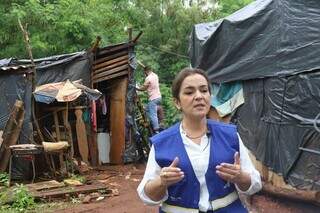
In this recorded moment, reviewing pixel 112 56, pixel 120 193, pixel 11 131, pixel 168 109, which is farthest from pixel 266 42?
pixel 168 109

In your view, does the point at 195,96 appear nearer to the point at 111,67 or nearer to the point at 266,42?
the point at 266,42

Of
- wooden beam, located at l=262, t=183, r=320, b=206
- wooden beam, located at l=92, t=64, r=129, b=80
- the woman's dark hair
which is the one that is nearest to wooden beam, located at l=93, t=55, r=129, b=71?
wooden beam, located at l=92, t=64, r=129, b=80

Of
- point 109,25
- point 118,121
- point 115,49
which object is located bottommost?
point 118,121

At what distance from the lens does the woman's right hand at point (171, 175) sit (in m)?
2.19

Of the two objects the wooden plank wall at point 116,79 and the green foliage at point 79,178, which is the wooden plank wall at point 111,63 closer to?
the wooden plank wall at point 116,79

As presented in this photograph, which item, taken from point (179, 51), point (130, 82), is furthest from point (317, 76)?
point (179, 51)

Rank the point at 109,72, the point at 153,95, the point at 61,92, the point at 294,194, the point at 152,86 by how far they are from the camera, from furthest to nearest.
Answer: the point at 153,95, the point at 152,86, the point at 109,72, the point at 61,92, the point at 294,194

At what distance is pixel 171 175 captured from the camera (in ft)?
7.16

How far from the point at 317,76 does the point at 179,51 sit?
1216cm

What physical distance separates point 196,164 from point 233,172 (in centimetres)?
19

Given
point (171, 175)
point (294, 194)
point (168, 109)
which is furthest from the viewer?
point (168, 109)

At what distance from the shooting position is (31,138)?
10266 millimetres

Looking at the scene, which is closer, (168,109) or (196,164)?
(196,164)

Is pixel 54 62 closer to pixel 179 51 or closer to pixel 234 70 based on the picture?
pixel 234 70
